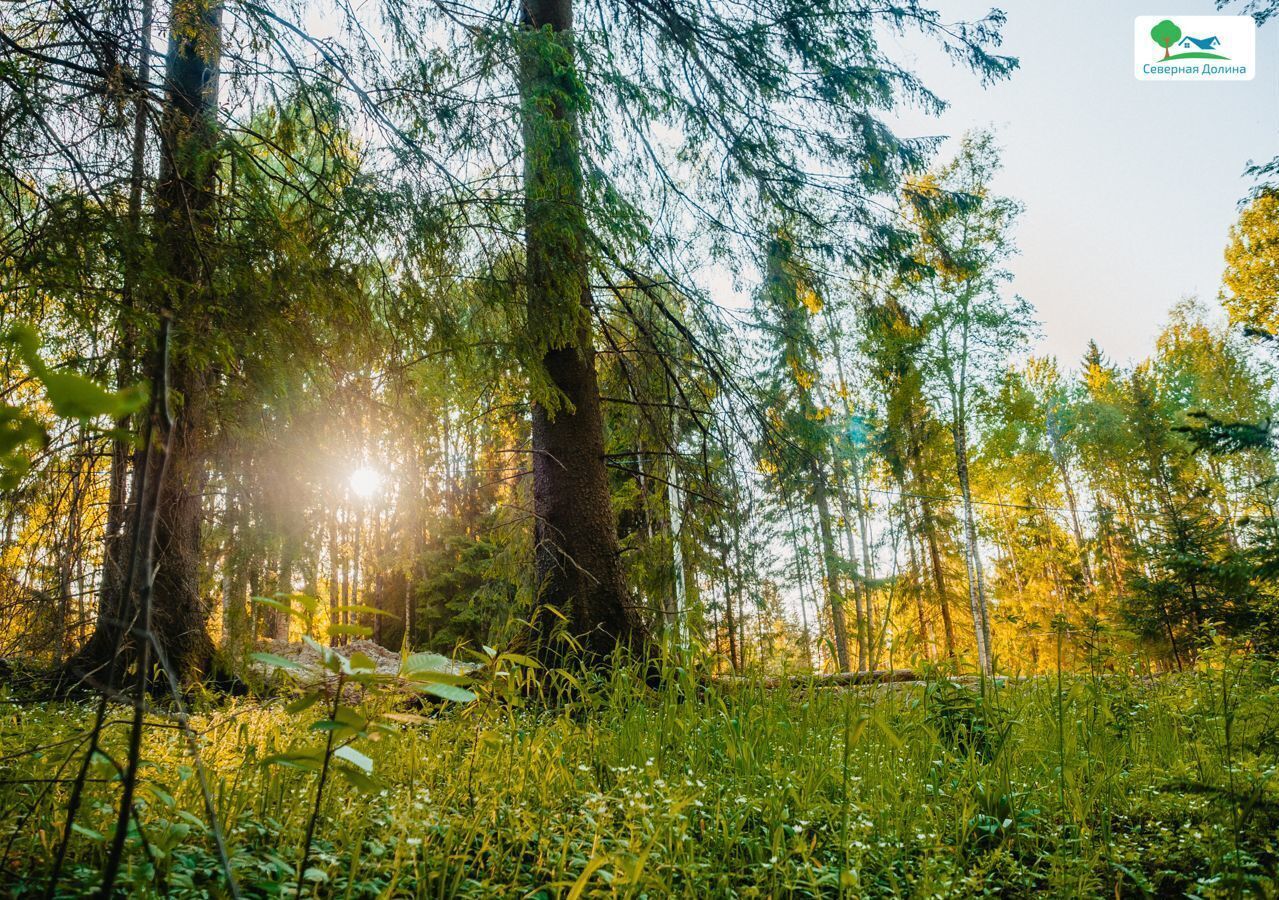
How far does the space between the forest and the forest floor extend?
20mm

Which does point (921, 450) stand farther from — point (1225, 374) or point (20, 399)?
point (20, 399)

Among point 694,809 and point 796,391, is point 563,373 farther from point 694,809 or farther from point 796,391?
point 694,809

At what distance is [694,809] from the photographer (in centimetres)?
180

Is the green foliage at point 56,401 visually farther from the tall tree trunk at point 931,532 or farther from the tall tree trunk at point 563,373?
the tall tree trunk at point 931,532

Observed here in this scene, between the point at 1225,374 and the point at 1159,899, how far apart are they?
19524 mm

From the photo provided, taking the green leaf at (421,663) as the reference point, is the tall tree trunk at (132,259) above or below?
above

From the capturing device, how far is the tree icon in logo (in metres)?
7.21

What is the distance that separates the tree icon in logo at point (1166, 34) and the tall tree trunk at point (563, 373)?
7.06 m

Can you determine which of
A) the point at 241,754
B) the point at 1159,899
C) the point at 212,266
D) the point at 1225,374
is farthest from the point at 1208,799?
the point at 1225,374

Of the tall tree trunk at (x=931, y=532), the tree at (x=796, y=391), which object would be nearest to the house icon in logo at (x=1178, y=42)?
the tree at (x=796, y=391)

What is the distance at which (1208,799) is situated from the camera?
6.05 feet

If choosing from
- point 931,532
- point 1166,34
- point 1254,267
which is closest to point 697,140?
point 1166,34

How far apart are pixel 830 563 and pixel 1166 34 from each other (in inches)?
302

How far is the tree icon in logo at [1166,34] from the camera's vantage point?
284 inches
